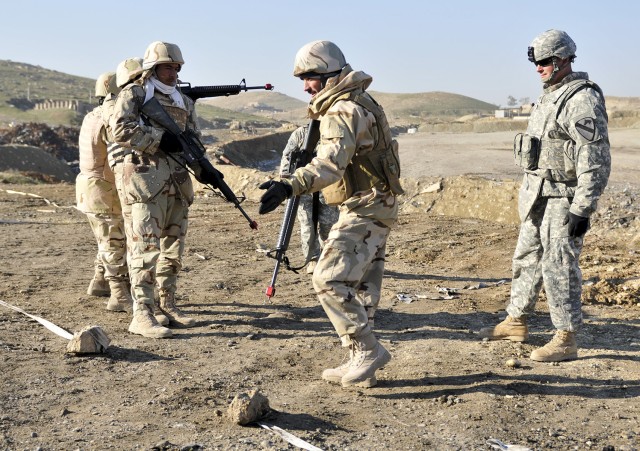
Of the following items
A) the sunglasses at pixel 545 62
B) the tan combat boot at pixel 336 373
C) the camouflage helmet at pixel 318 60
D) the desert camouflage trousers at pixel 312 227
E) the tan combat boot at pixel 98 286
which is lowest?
the tan combat boot at pixel 98 286

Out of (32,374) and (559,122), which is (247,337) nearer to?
(32,374)

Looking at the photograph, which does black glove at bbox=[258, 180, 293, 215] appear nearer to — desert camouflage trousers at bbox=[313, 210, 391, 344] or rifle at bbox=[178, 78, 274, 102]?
desert camouflage trousers at bbox=[313, 210, 391, 344]

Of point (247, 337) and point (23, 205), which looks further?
point (23, 205)

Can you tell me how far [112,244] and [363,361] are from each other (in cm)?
292

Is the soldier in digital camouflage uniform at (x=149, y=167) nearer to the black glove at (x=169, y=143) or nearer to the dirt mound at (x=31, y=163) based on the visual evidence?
the black glove at (x=169, y=143)

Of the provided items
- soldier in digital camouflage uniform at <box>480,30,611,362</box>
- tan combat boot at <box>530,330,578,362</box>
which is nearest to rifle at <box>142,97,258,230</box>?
soldier in digital camouflage uniform at <box>480,30,611,362</box>

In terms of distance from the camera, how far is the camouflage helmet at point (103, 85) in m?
6.81

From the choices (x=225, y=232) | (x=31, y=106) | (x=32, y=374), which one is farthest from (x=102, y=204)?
(x=31, y=106)

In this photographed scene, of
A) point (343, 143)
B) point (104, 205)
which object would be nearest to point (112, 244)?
point (104, 205)

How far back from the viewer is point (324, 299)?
4.72 m

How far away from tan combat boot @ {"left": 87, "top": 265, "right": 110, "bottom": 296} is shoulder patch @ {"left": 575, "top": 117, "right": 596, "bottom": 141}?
424 cm

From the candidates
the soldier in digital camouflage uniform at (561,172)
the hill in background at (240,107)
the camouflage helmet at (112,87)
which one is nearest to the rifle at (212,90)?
the camouflage helmet at (112,87)

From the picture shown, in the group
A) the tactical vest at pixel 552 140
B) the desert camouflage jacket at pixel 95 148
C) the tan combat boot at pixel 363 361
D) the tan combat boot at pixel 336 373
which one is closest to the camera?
the tan combat boot at pixel 363 361

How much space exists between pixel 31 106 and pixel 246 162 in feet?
187
